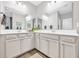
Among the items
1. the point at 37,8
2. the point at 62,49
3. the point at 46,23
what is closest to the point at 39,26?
the point at 46,23

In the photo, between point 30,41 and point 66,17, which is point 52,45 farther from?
point 30,41

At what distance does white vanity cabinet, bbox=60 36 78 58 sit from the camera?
1337 millimetres

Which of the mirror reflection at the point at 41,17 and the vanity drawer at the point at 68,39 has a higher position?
the mirror reflection at the point at 41,17

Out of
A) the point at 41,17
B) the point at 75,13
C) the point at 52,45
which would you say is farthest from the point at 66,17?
the point at 41,17

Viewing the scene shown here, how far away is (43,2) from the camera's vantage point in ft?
11.3

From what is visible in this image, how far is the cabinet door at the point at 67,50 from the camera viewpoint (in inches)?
54.0

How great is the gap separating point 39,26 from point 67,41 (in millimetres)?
2280

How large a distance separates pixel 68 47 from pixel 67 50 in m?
0.07

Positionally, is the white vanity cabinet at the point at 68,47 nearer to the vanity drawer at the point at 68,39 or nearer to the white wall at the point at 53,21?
the vanity drawer at the point at 68,39

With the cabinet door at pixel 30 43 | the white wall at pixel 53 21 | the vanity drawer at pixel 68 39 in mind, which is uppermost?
the white wall at pixel 53 21

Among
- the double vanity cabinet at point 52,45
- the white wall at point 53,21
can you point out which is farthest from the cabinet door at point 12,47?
the white wall at point 53,21

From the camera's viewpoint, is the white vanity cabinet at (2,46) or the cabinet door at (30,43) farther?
the cabinet door at (30,43)

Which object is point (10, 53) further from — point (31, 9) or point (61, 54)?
point (31, 9)

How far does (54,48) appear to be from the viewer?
5.92ft
